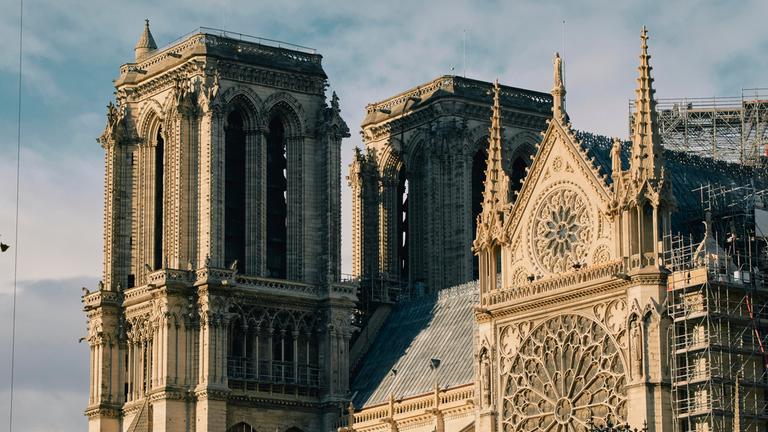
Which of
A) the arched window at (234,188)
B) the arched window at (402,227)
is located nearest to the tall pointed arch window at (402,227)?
the arched window at (402,227)

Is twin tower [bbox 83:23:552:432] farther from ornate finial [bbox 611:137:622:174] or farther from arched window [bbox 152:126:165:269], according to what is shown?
ornate finial [bbox 611:137:622:174]

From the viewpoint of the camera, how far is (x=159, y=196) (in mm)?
111000

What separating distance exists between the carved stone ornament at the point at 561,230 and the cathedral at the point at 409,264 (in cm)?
10

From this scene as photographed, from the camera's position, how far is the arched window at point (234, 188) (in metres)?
108

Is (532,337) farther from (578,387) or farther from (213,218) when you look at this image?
(213,218)

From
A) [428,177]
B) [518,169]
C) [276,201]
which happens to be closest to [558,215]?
[276,201]

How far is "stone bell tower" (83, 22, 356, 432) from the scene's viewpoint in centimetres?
10538

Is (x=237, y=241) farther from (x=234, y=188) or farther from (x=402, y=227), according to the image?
(x=402, y=227)

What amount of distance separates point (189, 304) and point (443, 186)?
15705mm

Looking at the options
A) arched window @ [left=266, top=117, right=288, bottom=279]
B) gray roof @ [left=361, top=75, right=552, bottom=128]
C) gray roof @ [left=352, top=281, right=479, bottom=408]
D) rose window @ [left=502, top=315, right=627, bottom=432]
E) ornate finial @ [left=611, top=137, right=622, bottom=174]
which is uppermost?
gray roof @ [left=361, top=75, right=552, bottom=128]

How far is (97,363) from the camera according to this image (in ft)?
361

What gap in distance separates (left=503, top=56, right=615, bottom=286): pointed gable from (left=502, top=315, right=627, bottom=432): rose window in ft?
8.41

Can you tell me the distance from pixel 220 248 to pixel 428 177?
13.7 metres

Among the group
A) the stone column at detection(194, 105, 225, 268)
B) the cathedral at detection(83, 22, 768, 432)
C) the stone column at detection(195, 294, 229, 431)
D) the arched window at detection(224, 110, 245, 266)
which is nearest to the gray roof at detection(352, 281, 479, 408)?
the cathedral at detection(83, 22, 768, 432)
